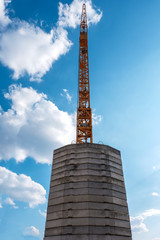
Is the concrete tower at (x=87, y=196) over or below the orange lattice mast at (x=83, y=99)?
below

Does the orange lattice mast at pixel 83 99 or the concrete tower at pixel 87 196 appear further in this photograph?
the orange lattice mast at pixel 83 99

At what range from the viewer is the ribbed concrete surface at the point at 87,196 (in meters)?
24.7

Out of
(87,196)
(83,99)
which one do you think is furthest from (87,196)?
(83,99)

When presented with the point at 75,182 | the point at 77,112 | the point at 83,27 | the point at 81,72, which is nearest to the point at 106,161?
the point at 75,182

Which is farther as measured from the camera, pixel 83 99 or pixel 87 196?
pixel 83 99

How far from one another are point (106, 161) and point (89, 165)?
10.3 ft

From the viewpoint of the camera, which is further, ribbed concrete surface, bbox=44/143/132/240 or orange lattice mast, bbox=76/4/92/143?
orange lattice mast, bbox=76/4/92/143

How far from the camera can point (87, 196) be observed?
26.5 meters

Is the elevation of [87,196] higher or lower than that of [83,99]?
lower

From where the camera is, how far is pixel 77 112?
44.0m

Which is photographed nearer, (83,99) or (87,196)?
(87,196)

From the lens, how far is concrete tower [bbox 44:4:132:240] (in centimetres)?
2472

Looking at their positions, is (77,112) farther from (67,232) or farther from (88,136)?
(67,232)

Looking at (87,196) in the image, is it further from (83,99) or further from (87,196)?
(83,99)
